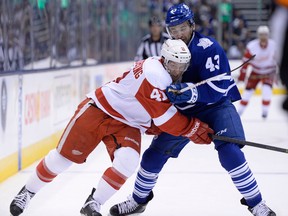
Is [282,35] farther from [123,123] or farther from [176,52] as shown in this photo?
[123,123]

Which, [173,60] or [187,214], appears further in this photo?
[187,214]

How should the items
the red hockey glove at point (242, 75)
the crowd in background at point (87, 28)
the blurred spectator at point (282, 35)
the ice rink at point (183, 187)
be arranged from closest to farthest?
1. the blurred spectator at point (282, 35)
2. the ice rink at point (183, 187)
3. the crowd in background at point (87, 28)
4. the red hockey glove at point (242, 75)

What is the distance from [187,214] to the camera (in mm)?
4031

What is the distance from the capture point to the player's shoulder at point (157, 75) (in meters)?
3.45

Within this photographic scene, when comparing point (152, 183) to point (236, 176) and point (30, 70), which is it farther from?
point (30, 70)

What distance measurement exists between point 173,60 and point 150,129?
43cm

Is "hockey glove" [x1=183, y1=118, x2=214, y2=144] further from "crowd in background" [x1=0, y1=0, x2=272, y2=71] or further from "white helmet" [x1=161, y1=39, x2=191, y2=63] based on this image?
"crowd in background" [x1=0, y1=0, x2=272, y2=71]

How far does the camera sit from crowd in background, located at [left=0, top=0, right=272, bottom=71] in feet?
18.8

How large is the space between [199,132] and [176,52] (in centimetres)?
38

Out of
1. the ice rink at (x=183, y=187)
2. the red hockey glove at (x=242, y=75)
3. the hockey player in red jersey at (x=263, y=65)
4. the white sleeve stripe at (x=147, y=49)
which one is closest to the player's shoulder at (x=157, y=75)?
the ice rink at (x=183, y=187)

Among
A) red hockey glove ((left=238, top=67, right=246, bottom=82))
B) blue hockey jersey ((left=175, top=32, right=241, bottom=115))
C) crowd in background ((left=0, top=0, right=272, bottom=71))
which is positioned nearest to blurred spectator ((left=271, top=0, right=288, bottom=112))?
blue hockey jersey ((left=175, top=32, right=241, bottom=115))

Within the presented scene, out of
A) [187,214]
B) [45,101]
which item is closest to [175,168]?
[45,101]

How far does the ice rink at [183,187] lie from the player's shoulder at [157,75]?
859 mm

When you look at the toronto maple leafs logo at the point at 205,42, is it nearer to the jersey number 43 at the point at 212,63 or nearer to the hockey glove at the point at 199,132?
the jersey number 43 at the point at 212,63
